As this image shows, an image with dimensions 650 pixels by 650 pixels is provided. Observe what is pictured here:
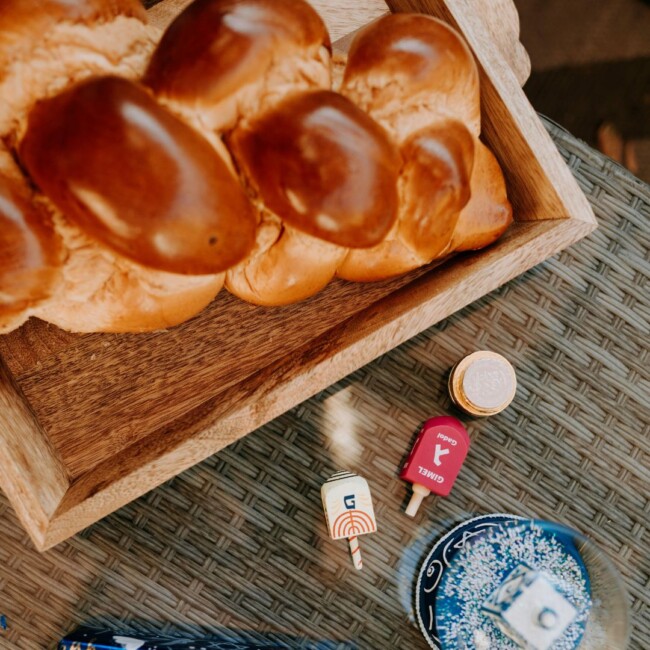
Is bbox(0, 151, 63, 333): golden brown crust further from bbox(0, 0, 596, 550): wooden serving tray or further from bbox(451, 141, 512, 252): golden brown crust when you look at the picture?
bbox(451, 141, 512, 252): golden brown crust

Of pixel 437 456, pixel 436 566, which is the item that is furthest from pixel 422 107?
pixel 436 566

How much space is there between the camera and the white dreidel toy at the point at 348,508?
31.2 inches

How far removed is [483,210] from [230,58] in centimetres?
32

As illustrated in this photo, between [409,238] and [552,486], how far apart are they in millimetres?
471

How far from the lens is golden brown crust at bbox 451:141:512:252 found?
66 centimetres

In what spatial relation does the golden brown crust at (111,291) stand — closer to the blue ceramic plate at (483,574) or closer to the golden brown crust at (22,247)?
the golden brown crust at (22,247)

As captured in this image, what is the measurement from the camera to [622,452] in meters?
0.85

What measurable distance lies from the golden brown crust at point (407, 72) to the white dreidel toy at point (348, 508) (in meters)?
0.46

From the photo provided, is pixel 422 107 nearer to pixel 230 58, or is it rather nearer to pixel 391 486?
pixel 230 58

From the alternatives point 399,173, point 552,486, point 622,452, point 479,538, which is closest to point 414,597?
point 479,538

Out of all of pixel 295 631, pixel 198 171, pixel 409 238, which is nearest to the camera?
pixel 198 171

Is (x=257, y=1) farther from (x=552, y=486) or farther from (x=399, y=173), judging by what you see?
(x=552, y=486)

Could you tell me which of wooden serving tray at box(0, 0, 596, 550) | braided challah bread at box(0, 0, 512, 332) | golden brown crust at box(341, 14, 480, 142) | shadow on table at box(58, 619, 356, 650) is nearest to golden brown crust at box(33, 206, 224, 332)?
braided challah bread at box(0, 0, 512, 332)

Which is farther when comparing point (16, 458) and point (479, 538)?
point (479, 538)
